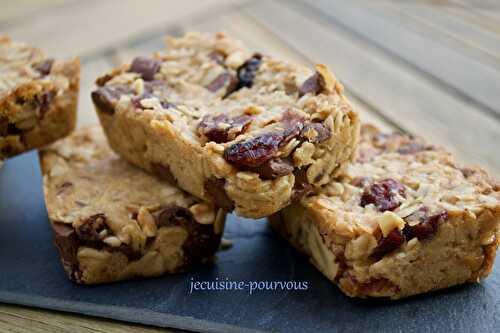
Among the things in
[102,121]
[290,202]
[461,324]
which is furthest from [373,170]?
[102,121]

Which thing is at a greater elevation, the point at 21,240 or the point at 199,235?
the point at 199,235

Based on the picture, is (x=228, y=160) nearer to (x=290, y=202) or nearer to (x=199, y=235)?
(x=290, y=202)

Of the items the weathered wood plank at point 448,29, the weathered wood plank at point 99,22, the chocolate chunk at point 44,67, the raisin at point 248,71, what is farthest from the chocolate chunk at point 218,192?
the weathered wood plank at point 99,22

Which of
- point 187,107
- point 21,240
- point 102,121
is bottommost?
point 21,240

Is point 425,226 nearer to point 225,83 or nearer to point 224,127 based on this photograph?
point 224,127

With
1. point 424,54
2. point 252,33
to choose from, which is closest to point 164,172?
point 424,54

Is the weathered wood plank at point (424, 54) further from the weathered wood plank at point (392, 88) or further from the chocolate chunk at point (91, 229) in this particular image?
the chocolate chunk at point (91, 229)

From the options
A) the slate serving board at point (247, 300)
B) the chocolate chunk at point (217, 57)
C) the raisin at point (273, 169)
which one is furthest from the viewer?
the chocolate chunk at point (217, 57)
